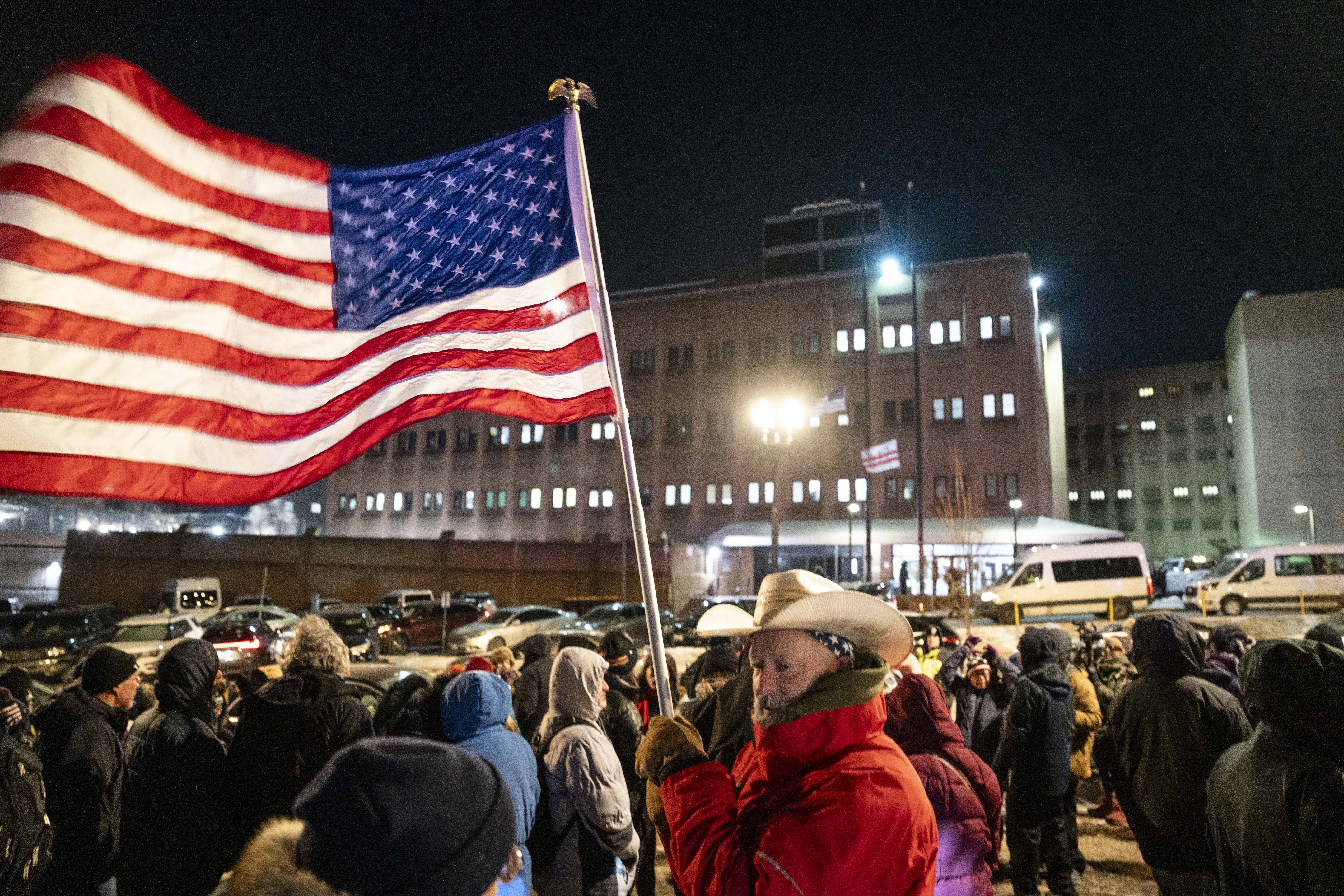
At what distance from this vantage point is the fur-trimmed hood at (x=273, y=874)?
1256mm

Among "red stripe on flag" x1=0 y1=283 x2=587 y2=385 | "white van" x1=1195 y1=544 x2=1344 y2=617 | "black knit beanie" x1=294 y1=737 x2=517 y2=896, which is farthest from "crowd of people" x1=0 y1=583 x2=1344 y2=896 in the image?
"white van" x1=1195 y1=544 x2=1344 y2=617

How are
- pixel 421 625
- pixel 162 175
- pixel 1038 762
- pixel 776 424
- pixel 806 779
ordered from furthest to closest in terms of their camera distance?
pixel 421 625 < pixel 776 424 < pixel 1038 762 < pixel 162 175 < pixel 806 779

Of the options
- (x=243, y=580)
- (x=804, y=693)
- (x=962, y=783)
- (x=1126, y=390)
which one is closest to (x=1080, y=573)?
(x=962, y=783)

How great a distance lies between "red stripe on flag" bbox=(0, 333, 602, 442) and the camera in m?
3.70

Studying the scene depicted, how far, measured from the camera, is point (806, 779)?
2.03 metres

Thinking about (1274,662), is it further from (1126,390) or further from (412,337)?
(1126,390)

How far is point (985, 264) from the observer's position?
46812 mm

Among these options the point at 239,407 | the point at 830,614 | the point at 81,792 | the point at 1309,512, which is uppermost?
the point at 1309,512

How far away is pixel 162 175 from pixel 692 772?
423cm

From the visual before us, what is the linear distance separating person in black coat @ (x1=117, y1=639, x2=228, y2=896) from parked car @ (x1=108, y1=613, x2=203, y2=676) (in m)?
14.9

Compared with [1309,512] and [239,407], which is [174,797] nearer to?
[239,407]

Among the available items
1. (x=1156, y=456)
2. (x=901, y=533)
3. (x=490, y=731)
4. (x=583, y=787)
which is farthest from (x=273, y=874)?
(x=1156, y=456)

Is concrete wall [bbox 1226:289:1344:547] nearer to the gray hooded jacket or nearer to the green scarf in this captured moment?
the gray hooded jacket

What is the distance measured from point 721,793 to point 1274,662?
2194 millimetres
